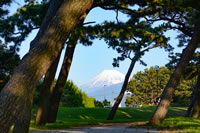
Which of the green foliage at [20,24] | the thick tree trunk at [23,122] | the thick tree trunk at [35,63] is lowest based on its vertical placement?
the thick tree trunk at [23,122]

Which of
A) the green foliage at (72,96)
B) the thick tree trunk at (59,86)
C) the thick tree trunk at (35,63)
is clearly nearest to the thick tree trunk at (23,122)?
the thick tree trunk at (35,63)

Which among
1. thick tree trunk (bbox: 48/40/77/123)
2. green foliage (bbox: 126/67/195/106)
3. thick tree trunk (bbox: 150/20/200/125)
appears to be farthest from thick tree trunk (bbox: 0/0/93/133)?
green foliage (bbox: 126/67/195/106)

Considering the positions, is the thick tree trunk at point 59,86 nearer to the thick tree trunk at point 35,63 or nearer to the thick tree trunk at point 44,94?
the thick tree trunk at point 44,94

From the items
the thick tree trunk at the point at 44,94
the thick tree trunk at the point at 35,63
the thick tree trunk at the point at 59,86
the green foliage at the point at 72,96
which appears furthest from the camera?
the green foliage at the point at 72,96

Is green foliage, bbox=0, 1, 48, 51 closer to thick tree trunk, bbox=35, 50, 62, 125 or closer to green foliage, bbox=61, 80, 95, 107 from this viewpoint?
thick tree trunk, bbox=35, 50, 62, 125

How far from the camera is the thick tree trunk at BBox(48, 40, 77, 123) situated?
1080 cm

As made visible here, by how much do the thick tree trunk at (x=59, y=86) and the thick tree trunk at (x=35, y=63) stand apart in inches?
309

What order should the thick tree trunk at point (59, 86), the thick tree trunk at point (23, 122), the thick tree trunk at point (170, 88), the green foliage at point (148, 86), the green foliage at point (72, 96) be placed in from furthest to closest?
the green foliage at point (148, 86), the green foliage at point (72, 96), the thick tree trunk at point (59, 86), the thick tree trunk at point (170, 88), the thick tree trunk at point (23, 122)

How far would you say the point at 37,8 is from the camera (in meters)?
10.0

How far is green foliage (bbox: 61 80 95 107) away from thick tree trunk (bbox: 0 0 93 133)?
23.9 meters

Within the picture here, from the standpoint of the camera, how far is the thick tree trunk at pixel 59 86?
10805 millimetres

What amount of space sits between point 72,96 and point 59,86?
1705cm

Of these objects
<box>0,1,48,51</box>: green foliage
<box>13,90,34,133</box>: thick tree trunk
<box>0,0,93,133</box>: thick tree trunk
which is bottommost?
<box>13,90,34,133</box>: thick tree trunk

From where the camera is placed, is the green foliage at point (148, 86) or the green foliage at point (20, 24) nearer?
the green foliage at point (20, 24)
